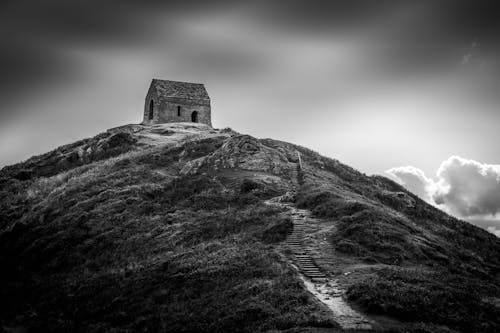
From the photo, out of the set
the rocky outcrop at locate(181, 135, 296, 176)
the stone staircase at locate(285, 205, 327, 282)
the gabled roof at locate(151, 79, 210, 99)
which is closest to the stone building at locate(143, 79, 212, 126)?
the gabled roof at locate(151, 79, 210, 99)

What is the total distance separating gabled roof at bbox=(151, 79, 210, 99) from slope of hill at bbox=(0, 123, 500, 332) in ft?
66.9

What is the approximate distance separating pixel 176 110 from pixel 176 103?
1219mm

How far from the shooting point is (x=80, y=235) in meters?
35.7

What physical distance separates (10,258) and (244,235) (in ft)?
64.6

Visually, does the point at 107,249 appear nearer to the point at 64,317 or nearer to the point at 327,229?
the point at 64,317

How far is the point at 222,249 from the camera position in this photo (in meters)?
29.4

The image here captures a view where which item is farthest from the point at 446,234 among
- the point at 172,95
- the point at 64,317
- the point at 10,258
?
the point at 172,95

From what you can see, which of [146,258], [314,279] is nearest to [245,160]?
[146,258]

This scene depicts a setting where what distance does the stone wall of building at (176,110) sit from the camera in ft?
239

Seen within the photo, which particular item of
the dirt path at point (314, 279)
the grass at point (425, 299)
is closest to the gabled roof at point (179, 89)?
the dirt path at point (314, 279)

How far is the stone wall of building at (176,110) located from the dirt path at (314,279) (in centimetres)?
4277

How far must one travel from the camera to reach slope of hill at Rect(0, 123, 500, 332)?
21172 millimetres

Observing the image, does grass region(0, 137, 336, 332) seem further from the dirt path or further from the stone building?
the stone building

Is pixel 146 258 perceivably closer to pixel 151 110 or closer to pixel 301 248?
pixel 301 248
